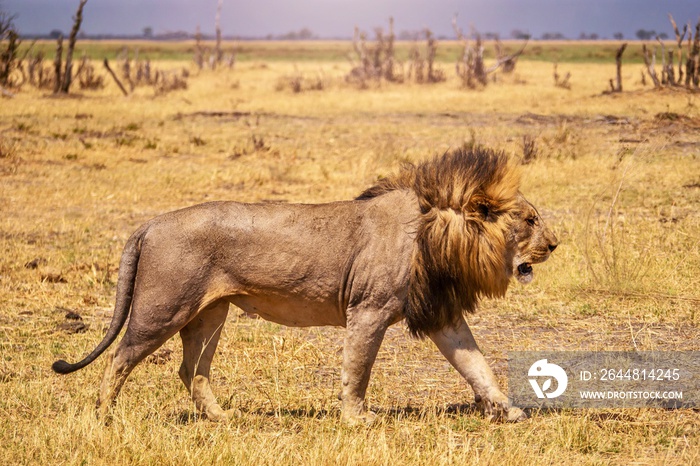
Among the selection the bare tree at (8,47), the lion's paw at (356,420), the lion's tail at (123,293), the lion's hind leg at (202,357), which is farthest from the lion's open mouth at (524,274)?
the bare tree at (8,47)

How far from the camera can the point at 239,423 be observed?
4.95 metres

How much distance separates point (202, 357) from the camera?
512 centimetres

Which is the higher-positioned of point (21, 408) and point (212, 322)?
point (212, 322)

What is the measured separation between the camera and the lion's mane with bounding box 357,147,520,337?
4.79 metres

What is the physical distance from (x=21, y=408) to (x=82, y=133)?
13.4 m

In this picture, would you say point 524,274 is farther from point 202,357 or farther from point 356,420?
point 202,357

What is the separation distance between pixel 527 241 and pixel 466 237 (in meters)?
0.39

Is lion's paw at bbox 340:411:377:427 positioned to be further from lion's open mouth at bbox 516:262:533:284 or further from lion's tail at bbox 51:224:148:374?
lion's tail at bbox 51:224:148:374

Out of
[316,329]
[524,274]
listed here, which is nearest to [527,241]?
[524,274]

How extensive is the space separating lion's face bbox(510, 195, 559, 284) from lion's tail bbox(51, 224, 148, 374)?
6.64ft

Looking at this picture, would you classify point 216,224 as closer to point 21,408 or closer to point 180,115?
point 21,408

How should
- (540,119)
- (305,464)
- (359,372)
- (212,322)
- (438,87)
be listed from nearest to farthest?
(305,464) → (359,372) → (212,322) → (540,119) → (438,87)

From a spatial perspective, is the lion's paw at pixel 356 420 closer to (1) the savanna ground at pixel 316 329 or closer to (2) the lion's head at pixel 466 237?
(1) the savanna ground at pixel 316 329

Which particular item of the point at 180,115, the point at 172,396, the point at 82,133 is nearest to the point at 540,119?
the point at 180,115
